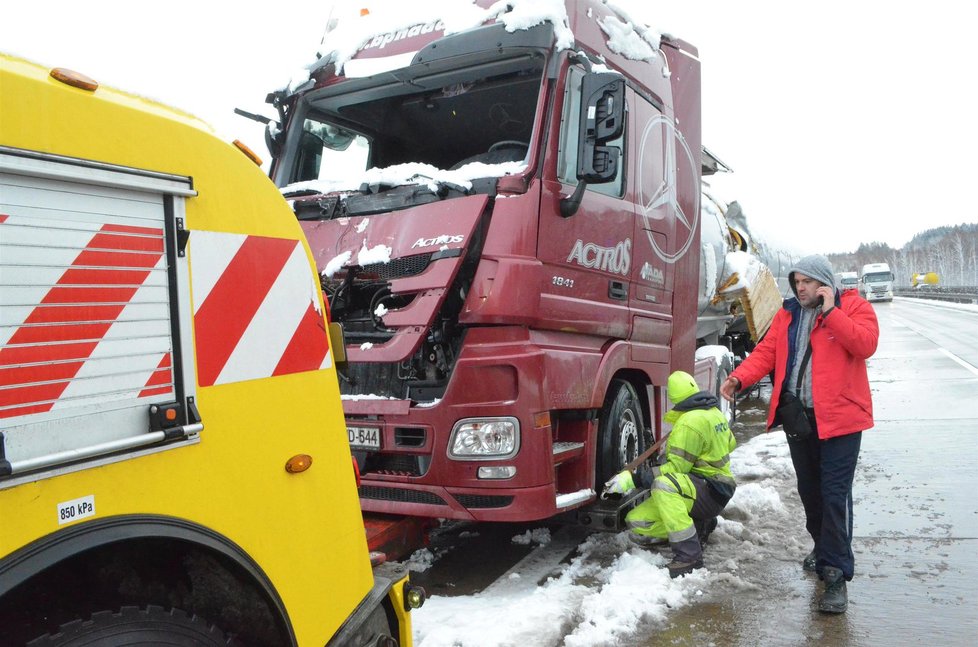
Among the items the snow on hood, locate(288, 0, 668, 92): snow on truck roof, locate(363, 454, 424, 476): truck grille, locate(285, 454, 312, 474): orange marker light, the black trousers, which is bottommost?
the black trousers

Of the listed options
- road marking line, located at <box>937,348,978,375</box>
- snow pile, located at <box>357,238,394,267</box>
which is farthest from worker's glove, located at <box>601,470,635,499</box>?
road marking line, located at <box>937,348,978,375</box>

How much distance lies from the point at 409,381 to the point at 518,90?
191 centimetres

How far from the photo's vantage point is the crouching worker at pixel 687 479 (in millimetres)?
4195

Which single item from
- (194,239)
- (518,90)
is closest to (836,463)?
(518,90)

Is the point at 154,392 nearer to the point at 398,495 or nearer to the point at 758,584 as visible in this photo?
the point at 398,495

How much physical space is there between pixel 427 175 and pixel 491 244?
619mm

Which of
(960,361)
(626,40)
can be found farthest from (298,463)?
(960,361)

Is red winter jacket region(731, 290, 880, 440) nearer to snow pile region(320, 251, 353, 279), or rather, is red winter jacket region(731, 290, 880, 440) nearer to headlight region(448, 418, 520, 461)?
headlight region(448, 418, 520, 461)

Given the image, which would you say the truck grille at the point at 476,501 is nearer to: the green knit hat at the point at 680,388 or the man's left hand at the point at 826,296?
the green knit hat at the point at 680,388

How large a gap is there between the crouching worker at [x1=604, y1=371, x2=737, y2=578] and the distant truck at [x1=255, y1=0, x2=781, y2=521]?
32 centimetres

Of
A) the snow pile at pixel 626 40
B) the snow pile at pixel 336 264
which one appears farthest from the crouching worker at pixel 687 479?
the snow pile at pixel 626 40

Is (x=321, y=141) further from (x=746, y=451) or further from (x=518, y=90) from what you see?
(x=746, y=451)

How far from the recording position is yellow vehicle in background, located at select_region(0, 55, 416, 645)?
1.38 m

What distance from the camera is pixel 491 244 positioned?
146 inches
